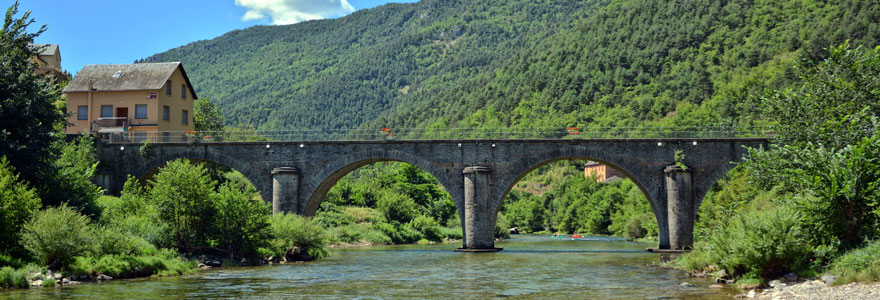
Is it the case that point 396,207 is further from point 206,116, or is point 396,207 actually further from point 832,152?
point 832,152

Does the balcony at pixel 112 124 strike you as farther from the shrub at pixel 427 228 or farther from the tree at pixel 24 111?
the shrub at pixel 427 228

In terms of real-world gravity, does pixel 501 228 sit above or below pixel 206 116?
below

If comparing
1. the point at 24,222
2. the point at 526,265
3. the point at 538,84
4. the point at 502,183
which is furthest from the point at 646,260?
the point at 538,84

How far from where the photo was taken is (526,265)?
37.8 metres

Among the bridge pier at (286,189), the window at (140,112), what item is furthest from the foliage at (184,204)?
the window at (140,112)

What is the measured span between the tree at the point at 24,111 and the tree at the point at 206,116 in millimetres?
37410

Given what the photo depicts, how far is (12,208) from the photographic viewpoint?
Result: 2938 centimetres

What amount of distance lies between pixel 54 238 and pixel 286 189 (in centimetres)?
2168

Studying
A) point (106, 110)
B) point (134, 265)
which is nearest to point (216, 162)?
point (106, 110)

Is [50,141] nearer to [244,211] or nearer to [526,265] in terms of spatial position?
[244,211]

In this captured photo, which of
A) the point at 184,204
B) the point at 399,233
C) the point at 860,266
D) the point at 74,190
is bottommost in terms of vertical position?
the point at 860,266

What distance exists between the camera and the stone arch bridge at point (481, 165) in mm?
46906

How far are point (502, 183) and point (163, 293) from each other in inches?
1028

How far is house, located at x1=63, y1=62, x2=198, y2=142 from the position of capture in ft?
178
